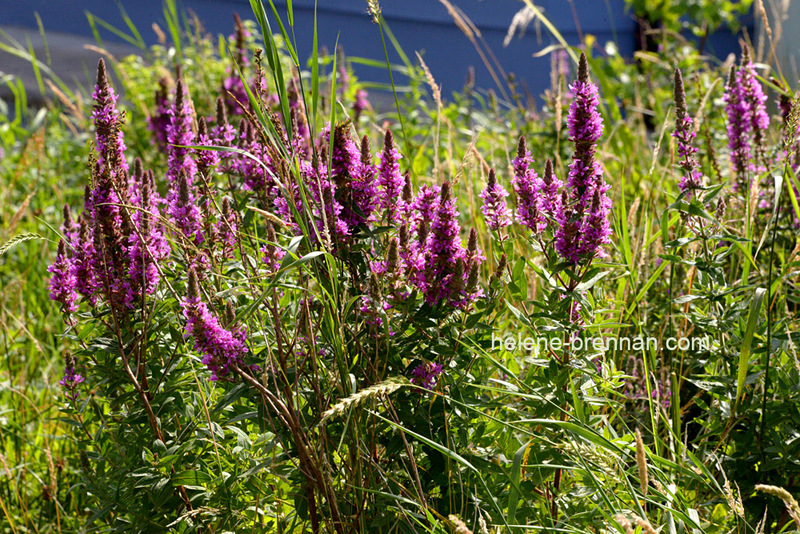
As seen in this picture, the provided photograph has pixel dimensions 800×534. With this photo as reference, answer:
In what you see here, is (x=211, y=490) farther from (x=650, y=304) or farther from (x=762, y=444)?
(x=650, y=304)

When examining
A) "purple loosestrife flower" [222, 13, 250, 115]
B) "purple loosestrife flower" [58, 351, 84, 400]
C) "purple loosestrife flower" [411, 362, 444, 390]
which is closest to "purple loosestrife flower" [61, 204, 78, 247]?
"purple loosestrife flower" [58, 351, 84, 400]

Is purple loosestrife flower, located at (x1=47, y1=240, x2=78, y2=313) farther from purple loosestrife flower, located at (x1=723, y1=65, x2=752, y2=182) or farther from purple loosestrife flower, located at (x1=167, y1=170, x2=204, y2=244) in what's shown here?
purple loosestrife flower, located at (x1=723, y1=65, x2=752, y2=182)

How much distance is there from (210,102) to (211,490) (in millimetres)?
3155

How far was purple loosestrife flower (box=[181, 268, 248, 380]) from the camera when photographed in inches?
58.4

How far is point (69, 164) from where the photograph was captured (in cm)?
499

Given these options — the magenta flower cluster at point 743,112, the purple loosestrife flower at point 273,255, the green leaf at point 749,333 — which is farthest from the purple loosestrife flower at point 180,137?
the magenta flower cluster at point 743,112

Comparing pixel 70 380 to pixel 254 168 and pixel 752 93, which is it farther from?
pixel 752 93

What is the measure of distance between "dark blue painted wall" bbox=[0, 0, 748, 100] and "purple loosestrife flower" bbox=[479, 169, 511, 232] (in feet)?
24.3

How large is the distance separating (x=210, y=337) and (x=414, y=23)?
1010 cm

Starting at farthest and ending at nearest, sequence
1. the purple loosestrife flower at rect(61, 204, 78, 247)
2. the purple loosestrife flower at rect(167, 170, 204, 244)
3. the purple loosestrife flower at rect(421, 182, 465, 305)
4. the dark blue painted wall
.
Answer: the dark blue painted wall
the purple loosestrife flower at rect(61, 204, 78, 247)
the purple loosestrife flower at rect(167, 170, 204, 244)
the purple loosestrife flower at rect(421, 182, 465, 305)

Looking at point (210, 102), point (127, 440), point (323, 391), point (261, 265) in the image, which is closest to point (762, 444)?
point (323, 391)

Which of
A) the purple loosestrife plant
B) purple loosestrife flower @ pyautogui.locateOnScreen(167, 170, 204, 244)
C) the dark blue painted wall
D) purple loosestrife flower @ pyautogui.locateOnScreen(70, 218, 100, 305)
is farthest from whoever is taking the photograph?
the dark blue painted wall

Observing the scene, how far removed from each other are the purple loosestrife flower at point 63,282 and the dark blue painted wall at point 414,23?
734cm

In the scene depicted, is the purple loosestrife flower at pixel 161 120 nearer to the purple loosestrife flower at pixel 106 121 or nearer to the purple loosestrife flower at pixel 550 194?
the purple loosestrife flower at pixel 106 121
